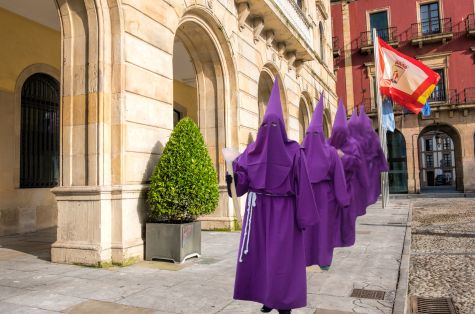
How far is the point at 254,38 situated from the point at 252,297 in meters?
9.45

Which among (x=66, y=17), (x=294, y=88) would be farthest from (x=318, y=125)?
(x=294, y=88)

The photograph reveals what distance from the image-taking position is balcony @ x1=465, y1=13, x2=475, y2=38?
2551 cm

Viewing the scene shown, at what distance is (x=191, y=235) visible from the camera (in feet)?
21.4

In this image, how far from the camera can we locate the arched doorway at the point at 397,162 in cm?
2711

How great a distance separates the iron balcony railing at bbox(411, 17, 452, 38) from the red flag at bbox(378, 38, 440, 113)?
12.8m

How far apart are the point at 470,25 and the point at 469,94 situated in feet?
14.2

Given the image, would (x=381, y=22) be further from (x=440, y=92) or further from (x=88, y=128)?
(x=88, y=128)

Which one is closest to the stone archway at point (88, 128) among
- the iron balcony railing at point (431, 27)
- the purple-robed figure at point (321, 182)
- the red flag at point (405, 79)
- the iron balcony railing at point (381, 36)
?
the purple-robed figure at point (321, 182)

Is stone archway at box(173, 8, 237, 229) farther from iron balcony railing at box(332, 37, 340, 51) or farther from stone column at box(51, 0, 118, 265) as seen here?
iron balcony railing at box(332, 37, 340, 51)

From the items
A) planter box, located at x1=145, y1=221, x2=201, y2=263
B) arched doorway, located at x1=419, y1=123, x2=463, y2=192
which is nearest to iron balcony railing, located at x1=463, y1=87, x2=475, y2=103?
arched doorway, located at x1=419, y1=123, x2=463, y2=192

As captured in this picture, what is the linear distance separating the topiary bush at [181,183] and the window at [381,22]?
25.1m

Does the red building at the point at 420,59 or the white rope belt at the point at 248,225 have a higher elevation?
the red building at the point at 420,59

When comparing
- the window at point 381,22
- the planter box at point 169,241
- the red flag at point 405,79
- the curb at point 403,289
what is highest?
the window at point 381,22

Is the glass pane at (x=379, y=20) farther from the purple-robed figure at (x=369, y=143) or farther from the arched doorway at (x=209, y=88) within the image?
the arched doorway at (x=209, y=88)
